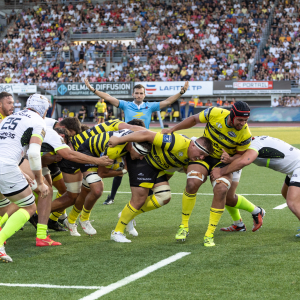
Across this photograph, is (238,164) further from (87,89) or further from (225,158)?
(87,89)

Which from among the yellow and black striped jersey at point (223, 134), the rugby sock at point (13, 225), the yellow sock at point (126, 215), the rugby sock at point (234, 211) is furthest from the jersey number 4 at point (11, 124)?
the rugby sock at point (234, 211)

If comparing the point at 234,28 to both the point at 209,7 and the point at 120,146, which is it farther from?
the point at 120,146

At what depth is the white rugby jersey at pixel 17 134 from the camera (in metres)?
4.93

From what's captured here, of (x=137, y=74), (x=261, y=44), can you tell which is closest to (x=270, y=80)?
(x=261, y=44)

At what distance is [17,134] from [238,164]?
8.79ft

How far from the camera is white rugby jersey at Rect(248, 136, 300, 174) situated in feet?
18.9

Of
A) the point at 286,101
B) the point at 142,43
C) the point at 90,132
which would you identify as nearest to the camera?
the point at 90,132

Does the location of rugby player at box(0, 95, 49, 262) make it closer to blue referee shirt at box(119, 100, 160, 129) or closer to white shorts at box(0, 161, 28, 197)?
white shorts at box(0, 161, 28, 197)

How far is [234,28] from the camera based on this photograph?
37344 millimetres

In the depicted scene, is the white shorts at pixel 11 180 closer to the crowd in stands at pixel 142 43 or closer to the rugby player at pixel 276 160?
the rugby player at pixel 276 160

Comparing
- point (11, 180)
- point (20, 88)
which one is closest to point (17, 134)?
point (11, 180)

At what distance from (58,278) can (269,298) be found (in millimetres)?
1983

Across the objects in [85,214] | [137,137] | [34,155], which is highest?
[137,137]

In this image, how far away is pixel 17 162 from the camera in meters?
4.98
